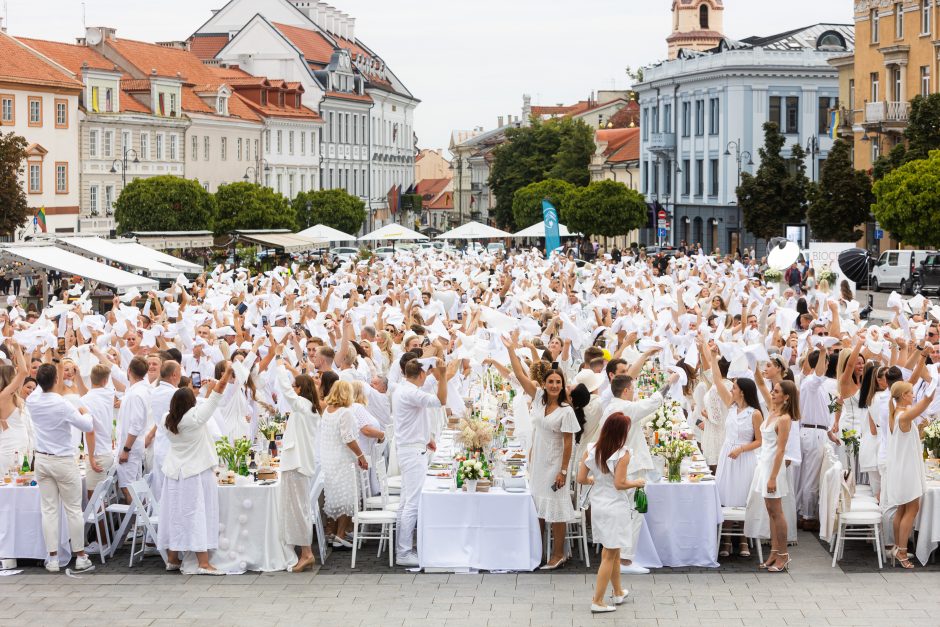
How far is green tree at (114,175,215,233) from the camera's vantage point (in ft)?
190

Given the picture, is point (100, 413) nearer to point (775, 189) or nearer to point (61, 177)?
point (775, 189)

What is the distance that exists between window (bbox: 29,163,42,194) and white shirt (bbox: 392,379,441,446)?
168 feet

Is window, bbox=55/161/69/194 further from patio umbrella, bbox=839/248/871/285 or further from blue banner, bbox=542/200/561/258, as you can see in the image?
patio umbrella, bbox=839/248/871/285

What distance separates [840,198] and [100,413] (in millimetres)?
44928

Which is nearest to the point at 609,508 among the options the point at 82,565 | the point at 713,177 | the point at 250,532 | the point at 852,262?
the point at 250,532

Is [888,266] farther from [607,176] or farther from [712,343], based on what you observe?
[607,176]

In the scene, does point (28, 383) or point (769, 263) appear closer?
point (28, 383)

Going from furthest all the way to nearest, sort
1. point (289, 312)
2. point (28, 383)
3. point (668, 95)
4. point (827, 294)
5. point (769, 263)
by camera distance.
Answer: point (668, 95), point (769, 263), point (827, 294), point (289, 312), point (28, 383)

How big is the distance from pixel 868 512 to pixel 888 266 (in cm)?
3625

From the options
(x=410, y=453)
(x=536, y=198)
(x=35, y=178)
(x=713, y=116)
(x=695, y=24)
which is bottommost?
(x=410, y=453)

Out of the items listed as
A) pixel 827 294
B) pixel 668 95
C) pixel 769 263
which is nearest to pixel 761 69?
pixel 668 95

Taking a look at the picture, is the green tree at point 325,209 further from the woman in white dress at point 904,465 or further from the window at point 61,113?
the woman in white dress at point 904,465

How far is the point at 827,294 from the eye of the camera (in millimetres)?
24875

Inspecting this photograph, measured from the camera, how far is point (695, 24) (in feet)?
326
